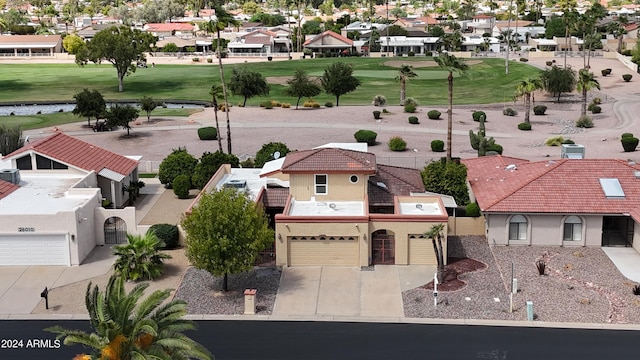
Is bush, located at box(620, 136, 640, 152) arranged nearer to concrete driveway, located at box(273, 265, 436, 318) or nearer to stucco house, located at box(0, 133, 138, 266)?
concrete driveway, located at box(273, 265, 436, 318)

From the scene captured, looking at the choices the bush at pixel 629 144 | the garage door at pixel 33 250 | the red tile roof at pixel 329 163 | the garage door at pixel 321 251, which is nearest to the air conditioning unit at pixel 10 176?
the garage door at pixel 33 250

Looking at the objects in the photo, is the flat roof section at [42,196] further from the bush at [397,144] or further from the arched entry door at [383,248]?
the bush at [397,144]

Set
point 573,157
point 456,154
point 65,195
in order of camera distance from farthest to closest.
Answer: point 456,154
point 573,157
point 65,195

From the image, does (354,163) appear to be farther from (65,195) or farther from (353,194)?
(65,195)

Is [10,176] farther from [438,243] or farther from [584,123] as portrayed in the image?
[584,123]

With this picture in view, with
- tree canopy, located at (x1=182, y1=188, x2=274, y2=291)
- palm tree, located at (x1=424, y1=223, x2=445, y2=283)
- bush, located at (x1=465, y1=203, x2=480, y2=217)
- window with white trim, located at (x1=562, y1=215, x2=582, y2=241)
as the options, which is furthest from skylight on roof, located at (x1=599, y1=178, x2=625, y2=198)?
tree canopy, located at (x1=182, y1=188, x2=274, y2=291)

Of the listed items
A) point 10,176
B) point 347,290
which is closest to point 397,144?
point 10,176

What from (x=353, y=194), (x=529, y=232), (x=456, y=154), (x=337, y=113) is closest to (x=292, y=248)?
(x=353, y=194)
